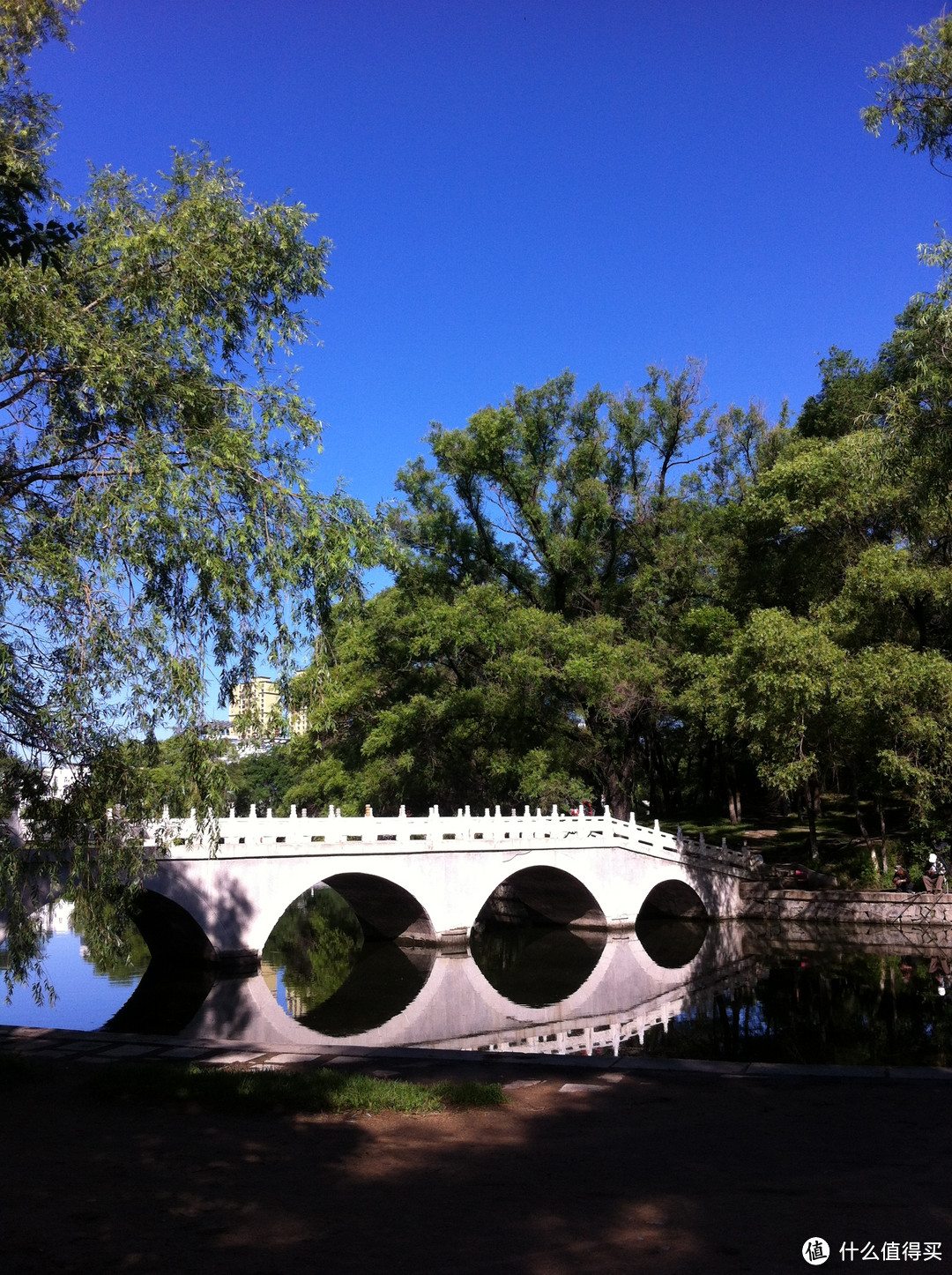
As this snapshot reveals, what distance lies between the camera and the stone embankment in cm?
2309

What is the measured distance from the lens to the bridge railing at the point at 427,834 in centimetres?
Result: 2067

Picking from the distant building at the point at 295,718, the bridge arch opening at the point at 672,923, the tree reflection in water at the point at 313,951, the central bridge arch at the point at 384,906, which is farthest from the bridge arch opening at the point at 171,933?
the distant building at the point at 295,718

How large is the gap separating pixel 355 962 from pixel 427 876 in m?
3.00

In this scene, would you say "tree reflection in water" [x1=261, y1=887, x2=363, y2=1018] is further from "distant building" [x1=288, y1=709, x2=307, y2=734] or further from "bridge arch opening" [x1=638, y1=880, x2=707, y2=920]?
"distant building" [x1=288, y1=709, x2=307, y2=734]

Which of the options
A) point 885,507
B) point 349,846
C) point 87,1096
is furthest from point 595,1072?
point 885,507

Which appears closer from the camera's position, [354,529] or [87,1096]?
[87,1096]

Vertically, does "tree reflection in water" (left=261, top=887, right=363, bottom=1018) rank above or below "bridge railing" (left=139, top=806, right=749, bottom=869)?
below

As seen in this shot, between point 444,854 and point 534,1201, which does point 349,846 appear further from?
point 534,1201

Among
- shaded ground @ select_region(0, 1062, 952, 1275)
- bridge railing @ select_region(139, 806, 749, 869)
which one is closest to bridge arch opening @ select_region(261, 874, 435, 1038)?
bridge railing @ select_region(139, 806, 749, 869)

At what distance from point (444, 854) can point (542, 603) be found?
11.9 metres

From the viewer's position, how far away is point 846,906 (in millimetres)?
24922

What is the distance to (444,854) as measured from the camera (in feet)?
78.6

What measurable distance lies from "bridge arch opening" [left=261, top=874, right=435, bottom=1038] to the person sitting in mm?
11827

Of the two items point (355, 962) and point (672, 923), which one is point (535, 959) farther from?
point (672, 923)
